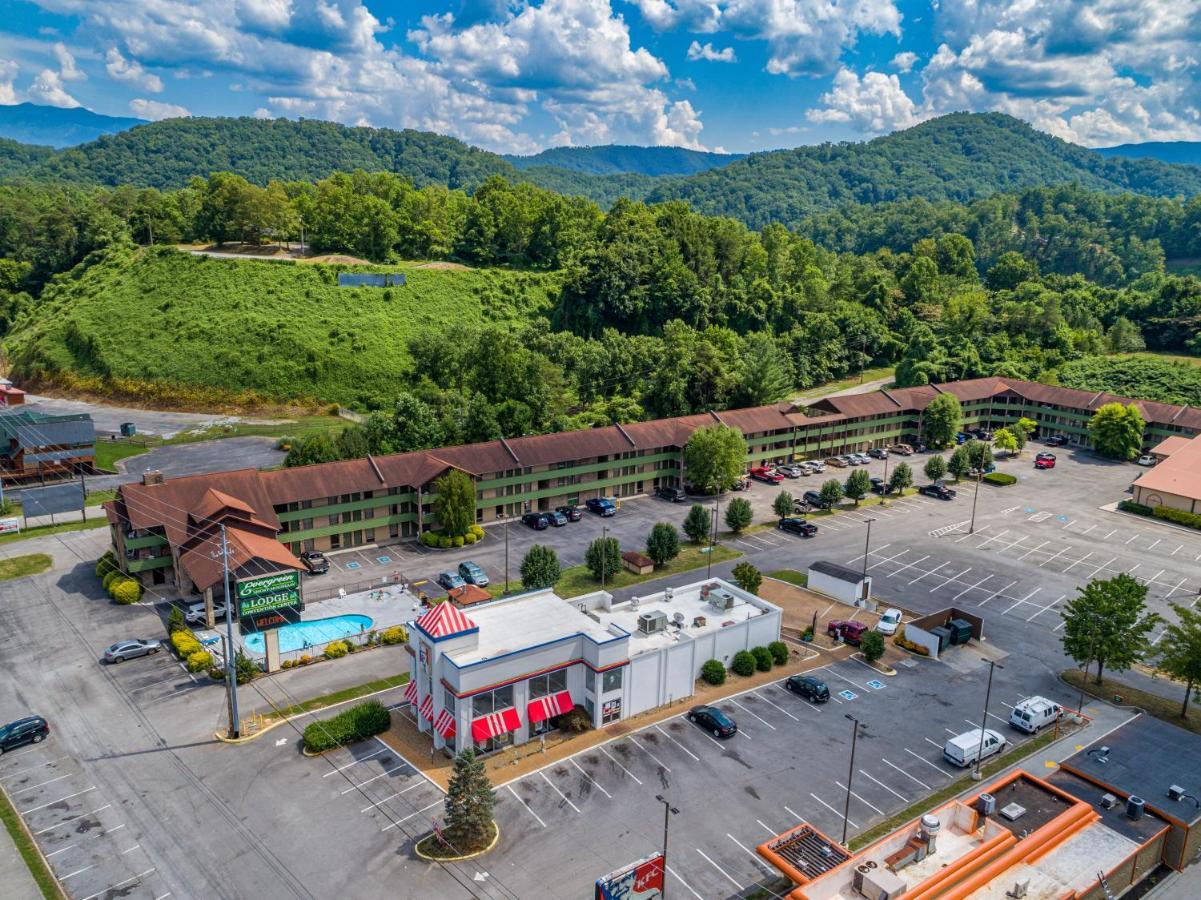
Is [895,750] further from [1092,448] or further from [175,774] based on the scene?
[1092,448]

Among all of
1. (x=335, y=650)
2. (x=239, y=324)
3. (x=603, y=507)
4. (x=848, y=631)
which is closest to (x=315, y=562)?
(x=335, y=650)

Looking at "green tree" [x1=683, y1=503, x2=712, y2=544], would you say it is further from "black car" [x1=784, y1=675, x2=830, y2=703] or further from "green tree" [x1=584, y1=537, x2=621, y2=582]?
"black car" [x1=784, y1=675, x2=830, y2=703]

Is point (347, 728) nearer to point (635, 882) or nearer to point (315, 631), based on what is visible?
point (315, 631)

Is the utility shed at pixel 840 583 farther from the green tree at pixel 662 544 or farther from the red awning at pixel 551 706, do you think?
the red awning at pixel 551 706

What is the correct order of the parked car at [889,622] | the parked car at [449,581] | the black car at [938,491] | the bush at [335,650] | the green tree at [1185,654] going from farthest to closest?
the black car at [938,491]
the parked car at [449,581]
the parked car at [889,622]
the bush at [335,650]
the green tree at [1185,654]

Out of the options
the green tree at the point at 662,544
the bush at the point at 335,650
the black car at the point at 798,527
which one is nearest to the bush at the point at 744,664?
the green tree at the point at 662,544

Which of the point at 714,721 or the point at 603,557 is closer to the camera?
the point at 714,721

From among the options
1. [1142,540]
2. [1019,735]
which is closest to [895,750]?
[1019,735]
